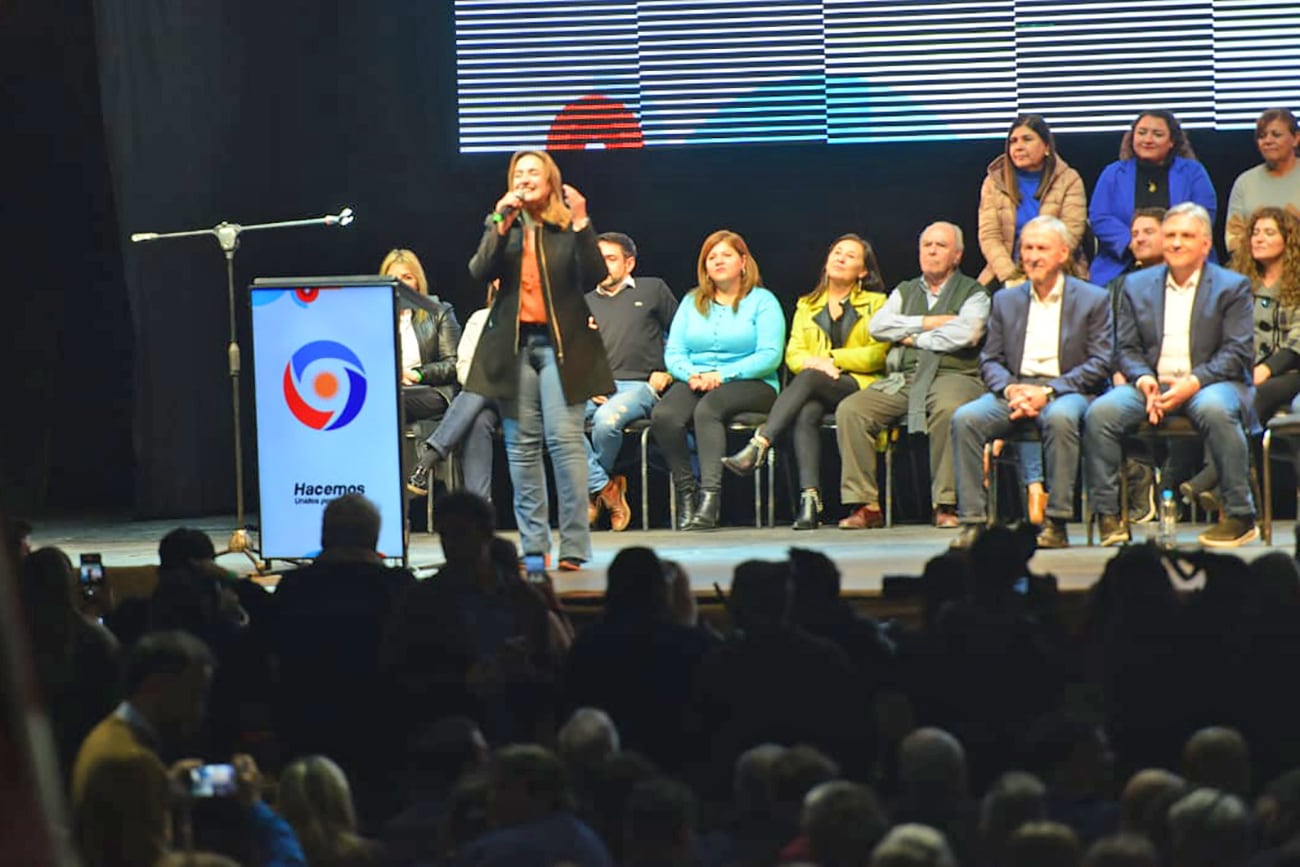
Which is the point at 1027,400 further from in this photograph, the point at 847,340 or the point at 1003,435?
the point at 847,340

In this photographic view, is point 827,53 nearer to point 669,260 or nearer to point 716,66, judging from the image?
point 716,66

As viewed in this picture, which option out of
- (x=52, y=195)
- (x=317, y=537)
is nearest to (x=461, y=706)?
(x=317, y=537)

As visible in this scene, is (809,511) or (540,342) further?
(809,511)

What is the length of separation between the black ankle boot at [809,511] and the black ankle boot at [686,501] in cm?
47

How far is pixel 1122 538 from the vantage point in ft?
18.3

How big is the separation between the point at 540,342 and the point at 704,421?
196cm

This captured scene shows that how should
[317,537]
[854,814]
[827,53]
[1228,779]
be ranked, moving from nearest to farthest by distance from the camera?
[854,814]
[1228,779]
[317,537]
[827,53]

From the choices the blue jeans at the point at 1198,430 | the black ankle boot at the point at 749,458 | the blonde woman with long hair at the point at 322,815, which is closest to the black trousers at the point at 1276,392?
the blue jeans at the point at 1198,430

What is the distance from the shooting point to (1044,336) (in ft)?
19.5

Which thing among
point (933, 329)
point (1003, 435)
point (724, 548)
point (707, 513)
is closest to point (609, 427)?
point (707, 513)

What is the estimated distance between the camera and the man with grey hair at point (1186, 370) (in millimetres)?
5434

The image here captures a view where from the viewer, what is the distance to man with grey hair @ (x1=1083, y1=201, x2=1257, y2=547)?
17.8 ft

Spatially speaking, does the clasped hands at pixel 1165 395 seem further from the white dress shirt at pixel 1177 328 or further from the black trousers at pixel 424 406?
the black trousers at pixel 424 406

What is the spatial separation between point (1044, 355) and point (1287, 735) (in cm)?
308
